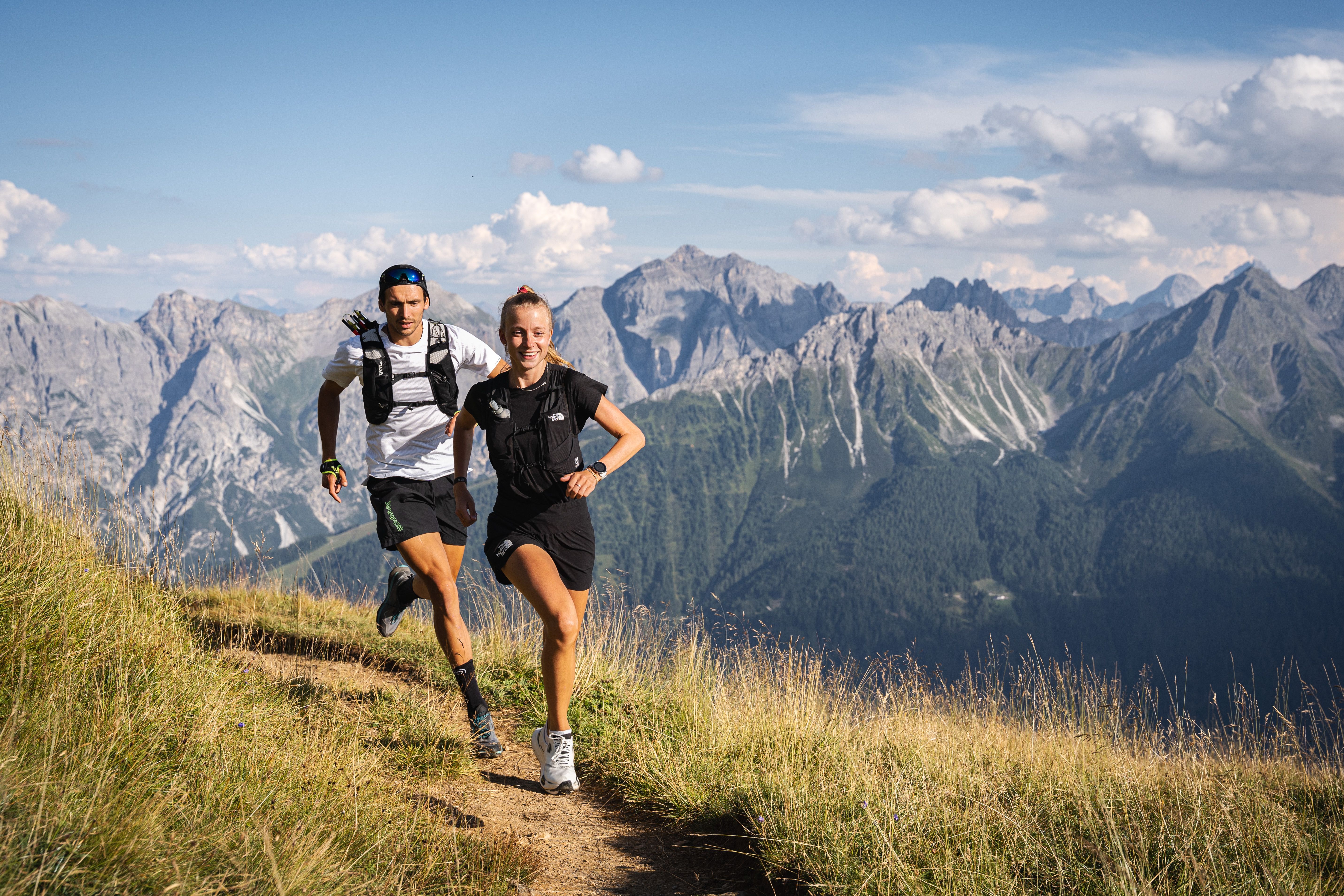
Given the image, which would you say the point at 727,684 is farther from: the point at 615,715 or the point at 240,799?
the point at 240,799

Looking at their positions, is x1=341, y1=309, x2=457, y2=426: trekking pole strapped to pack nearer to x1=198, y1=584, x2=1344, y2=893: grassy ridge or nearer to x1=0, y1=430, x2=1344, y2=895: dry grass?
x1=0, y1=430, x2=1344, y2=895: dry grass

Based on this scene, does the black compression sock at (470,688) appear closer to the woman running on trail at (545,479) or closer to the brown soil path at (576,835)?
the brown soil path at (576,835)

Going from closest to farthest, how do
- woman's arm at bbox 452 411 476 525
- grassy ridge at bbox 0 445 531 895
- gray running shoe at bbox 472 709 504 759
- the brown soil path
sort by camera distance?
grassy ridge at bbox 0 445 531 895
the brown soil path
woman's arm at bbox 452 411 476 525
gray running shoe at bbox 472 709 504 759

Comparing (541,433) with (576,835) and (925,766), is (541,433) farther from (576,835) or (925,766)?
(925,766)

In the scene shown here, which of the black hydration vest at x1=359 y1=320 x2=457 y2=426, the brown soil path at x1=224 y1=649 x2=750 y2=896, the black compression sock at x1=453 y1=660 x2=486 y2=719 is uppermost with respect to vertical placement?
the black hydration vest at x1=359 y1=320 x2=457 y2=426

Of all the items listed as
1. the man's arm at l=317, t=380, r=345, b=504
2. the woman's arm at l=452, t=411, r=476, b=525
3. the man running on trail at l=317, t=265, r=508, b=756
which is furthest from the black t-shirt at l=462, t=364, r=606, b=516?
the man's arm at l=317, t=380, r=345, b=504

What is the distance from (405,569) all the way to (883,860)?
477 centimetres

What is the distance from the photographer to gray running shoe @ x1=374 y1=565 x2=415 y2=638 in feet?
23.4

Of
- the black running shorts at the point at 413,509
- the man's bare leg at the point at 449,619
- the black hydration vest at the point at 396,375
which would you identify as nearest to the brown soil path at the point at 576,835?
the man's bare leg at the point at 449,619

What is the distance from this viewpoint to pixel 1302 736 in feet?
Answer: 20.7

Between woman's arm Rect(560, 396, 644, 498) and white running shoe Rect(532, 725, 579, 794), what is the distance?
5.48 feet

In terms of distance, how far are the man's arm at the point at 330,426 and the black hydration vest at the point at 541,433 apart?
131 cm

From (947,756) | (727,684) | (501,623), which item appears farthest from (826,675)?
(501,623)

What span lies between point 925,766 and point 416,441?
14.3 ft
